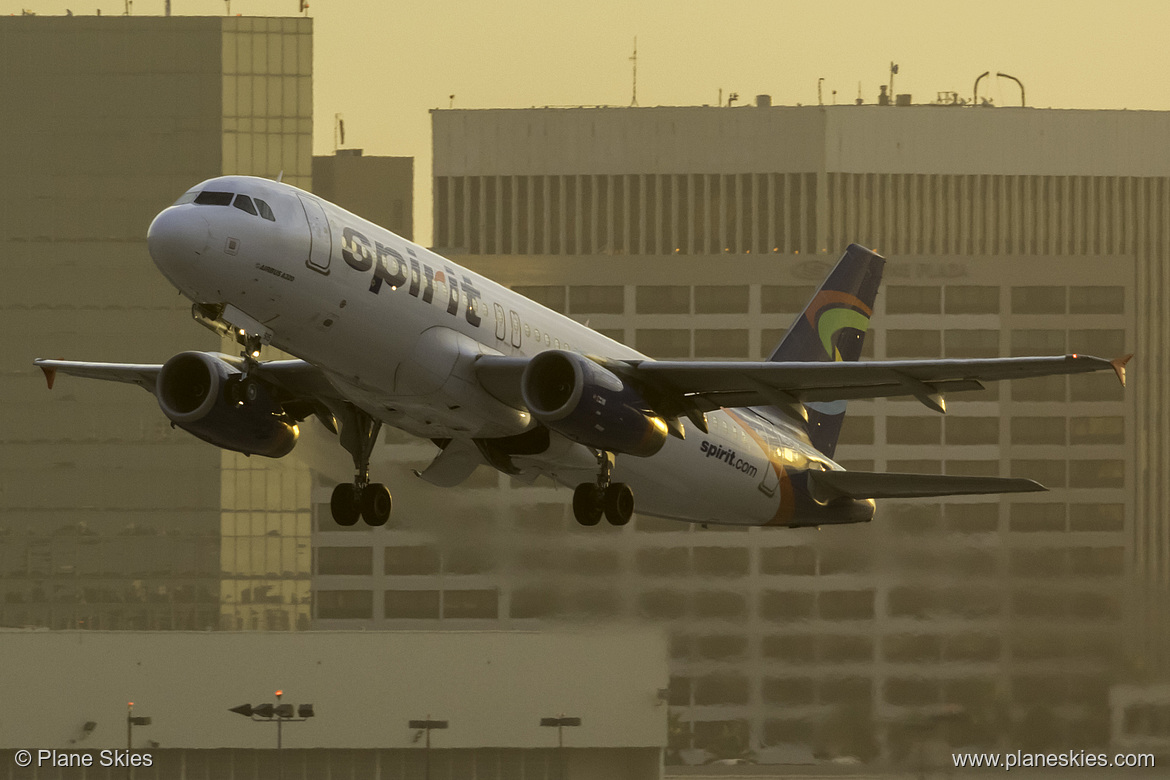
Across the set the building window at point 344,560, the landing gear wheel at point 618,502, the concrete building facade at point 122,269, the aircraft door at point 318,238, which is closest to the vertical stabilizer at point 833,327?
the landing gear wheel at point 618,502

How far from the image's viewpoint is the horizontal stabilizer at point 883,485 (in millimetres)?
46750

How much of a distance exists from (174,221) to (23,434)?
125 m

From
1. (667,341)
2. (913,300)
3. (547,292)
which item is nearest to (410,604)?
(547,292)

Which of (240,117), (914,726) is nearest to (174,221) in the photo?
(914,726)

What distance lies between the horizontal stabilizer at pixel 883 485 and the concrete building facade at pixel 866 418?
150ft

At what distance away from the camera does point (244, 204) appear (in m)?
35.8

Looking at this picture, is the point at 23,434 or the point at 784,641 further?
the point at 23,434

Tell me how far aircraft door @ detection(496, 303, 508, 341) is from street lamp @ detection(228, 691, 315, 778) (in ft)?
181

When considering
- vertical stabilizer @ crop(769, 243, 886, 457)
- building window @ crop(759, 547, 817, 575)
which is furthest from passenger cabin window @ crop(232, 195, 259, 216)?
building window @ crop(759, 547, 817, 575)

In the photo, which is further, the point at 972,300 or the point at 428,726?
the point at 972,300

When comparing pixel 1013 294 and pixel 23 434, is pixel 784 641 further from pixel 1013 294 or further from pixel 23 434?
pixel 23 434

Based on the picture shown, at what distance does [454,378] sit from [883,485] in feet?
48.7

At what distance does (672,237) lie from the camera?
525 ft
